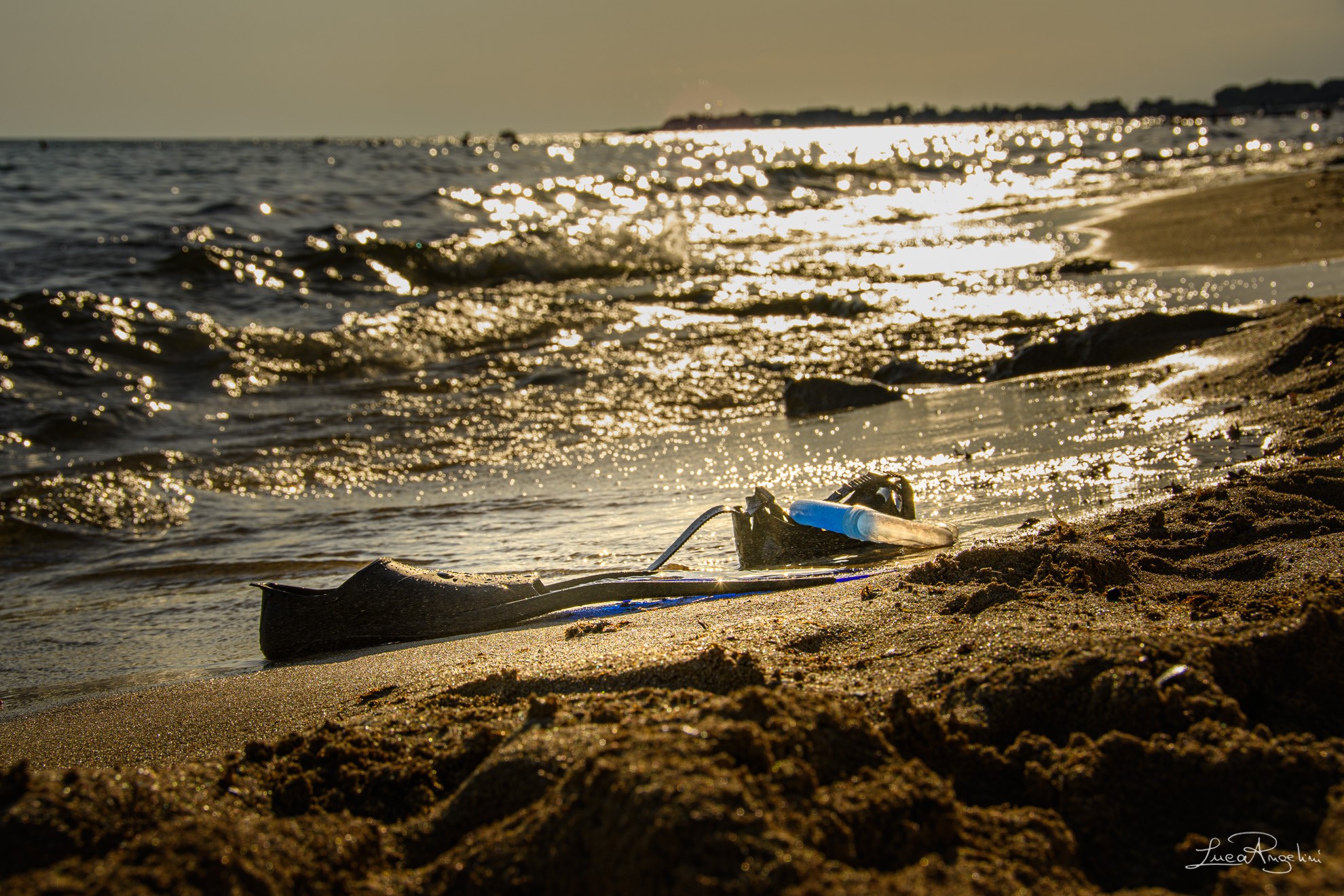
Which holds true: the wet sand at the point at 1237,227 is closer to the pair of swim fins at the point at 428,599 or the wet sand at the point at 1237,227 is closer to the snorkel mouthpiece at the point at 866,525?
the snorkel mouthpiece at the point at 866,525

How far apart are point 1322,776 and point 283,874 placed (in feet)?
4.36

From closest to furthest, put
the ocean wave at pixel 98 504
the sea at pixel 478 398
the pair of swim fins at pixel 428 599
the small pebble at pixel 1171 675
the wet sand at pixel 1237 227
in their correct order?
1. the small pebble at pixel 1171 675
2. the pair of swim fins at pixel 428 599
3. the sea at pixel 478 398
4. the ocean wave at pixel 98 504
5. the wet sand at pixel 1237 227

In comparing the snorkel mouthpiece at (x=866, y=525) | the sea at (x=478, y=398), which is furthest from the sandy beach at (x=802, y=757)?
the sea at (x=478, y=398)

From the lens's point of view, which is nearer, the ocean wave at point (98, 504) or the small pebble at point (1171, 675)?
the small pebble at point (1171, 675)

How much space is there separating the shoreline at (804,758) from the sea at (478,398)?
102cm

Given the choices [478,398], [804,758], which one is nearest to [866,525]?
[804,758]

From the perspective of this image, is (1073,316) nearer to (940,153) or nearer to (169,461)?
(169,461)

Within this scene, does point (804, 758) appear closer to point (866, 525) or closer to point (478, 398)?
point (866, 525)

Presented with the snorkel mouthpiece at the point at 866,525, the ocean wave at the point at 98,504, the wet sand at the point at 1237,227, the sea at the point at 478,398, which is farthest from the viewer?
the wet sand at the point at 1237,227

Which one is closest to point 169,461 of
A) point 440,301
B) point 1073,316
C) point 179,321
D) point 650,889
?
point 179,321

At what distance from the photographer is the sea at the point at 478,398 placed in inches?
142

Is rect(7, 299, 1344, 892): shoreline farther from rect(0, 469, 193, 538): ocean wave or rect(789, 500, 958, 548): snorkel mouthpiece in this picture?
rect(0, 469, 193, 538): ocean wave
